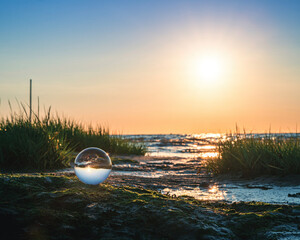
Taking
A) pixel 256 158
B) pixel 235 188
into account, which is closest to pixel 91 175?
pixel 235 188

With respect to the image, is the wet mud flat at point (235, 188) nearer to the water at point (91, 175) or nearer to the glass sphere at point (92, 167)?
the glass sphere at point (92, 167)

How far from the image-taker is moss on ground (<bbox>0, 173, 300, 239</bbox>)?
2.82m

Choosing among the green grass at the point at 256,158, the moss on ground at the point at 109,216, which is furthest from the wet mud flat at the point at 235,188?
the moss on ground at the point at 109,216

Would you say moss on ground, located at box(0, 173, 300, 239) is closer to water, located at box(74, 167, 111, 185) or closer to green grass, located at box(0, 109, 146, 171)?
water, located at box(74, 167, 111, 185)

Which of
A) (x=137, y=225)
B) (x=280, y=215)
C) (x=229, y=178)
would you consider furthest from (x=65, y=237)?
(x=229, y=178)

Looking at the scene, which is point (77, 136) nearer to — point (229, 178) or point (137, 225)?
point (229, 178)

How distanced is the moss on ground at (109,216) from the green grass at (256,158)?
12.1ft

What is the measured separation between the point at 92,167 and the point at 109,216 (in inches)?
43.2

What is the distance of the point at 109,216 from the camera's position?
310cm

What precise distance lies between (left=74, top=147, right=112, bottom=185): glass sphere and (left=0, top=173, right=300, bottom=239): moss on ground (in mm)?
167

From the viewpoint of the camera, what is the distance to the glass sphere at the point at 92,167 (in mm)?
4035

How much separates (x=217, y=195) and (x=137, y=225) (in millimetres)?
2780

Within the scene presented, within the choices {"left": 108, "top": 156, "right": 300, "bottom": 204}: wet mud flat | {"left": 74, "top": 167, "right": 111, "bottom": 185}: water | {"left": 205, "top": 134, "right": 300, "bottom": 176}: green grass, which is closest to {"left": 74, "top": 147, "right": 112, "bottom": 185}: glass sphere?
{"left": 74, "top": 167, "right": 111, "bottom": 185}: water

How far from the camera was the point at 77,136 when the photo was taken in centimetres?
1405
